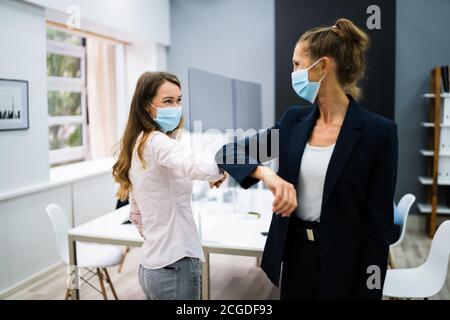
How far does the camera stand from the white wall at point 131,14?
407 centimetres

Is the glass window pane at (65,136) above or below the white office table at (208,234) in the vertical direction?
above

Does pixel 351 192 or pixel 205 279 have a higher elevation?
pixel 351 192

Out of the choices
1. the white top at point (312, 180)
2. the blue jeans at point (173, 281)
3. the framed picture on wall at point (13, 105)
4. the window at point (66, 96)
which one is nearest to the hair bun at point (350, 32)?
the white top at point (312, 180)

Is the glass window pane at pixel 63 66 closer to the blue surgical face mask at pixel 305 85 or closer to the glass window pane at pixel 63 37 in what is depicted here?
the glass window pane at pixel 63 37

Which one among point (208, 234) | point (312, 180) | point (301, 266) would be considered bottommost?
point (208, 234)

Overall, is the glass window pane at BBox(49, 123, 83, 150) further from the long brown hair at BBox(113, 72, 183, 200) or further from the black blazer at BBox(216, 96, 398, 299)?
the black blazer at BBox(216, 96, 398, 299)

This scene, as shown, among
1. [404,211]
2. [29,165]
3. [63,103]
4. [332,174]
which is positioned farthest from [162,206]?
[63,103]

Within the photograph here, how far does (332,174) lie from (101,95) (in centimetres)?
464

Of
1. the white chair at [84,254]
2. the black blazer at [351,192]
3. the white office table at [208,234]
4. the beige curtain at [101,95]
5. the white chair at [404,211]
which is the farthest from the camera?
the beige curtain at [101,95]

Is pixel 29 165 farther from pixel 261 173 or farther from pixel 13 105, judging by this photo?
pixel 261 173

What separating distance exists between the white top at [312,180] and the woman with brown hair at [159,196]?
31 centimetres

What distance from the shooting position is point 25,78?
11.8 feet

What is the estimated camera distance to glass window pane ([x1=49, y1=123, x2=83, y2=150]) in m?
4.86

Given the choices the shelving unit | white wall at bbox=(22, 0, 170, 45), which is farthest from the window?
the shelving unit
